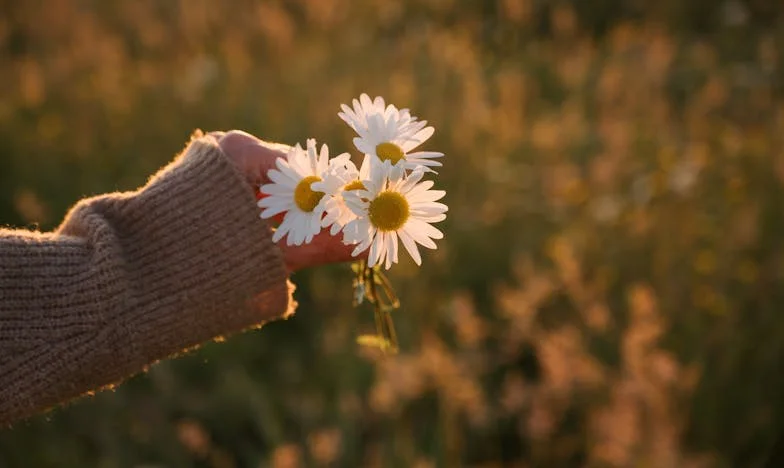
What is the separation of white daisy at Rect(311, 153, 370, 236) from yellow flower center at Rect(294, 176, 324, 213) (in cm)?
3

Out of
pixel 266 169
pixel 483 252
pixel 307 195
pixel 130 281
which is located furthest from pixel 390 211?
pixel 483 252

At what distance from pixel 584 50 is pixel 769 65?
1.36 m

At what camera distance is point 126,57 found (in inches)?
207

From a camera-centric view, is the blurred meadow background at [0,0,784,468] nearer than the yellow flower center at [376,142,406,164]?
No

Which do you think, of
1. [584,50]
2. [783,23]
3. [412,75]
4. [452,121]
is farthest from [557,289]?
[783,23]

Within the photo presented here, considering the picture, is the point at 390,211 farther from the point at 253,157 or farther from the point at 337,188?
the point at 253,157

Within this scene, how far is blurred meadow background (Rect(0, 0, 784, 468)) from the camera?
2.43m

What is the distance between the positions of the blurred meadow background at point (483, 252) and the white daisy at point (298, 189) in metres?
0.47

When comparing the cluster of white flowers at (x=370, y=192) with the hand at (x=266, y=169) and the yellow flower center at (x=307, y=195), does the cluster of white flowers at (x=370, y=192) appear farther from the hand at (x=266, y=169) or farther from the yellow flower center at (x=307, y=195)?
the hand at (x=266, y=169)

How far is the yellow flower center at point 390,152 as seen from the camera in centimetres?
101

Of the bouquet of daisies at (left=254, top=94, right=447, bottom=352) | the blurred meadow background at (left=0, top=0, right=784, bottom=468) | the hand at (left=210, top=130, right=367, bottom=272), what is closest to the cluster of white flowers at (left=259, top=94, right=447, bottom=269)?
the bouquet of daisies at (left=254, top=94, right=447, bottom=352)

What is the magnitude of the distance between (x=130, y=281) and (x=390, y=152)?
0.46 metres

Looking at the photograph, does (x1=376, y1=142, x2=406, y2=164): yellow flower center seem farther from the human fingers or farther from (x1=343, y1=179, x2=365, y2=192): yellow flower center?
the human fingers

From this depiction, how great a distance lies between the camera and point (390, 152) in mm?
1016
